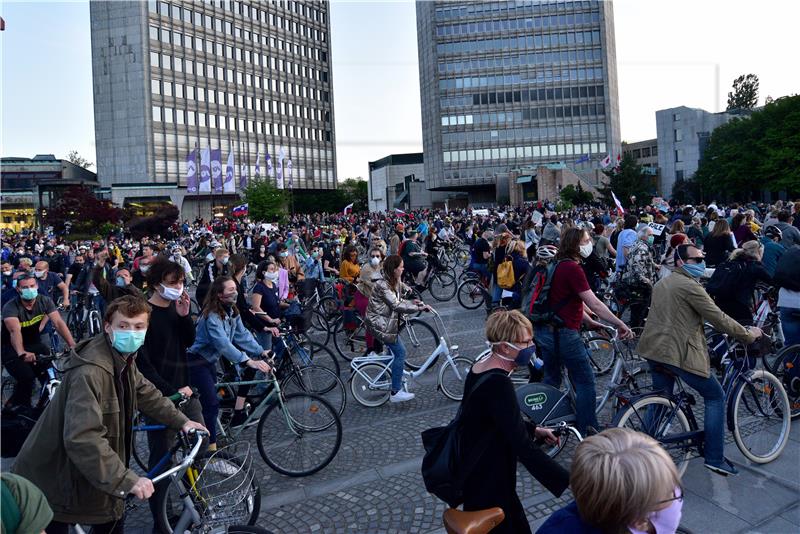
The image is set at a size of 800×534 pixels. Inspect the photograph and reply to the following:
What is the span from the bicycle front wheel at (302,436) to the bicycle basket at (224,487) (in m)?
1.43

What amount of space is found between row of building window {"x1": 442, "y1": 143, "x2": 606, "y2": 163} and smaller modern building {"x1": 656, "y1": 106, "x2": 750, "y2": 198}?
1052cm

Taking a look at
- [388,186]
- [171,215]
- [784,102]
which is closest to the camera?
[171,215]

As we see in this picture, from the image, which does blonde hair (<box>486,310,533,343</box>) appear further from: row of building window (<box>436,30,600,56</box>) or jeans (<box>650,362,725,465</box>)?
row of building window (<box>436,30,600,56</box>)

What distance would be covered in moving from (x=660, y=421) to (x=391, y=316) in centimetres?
338

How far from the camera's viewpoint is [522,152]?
9050 centimetres

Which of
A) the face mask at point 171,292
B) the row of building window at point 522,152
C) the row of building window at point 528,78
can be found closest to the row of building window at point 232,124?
the row of building window at point 522,152

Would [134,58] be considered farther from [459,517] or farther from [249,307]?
[459,517]

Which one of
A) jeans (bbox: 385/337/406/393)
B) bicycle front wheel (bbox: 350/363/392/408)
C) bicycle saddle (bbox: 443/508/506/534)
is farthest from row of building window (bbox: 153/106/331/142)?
bicycle saddle (bbox: 443/508/506/534)

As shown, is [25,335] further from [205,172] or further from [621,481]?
[205,172]

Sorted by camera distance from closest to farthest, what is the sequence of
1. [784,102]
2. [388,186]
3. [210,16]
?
[784,102] < [210,16] < [388,186]

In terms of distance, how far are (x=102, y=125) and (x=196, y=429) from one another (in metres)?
85.3

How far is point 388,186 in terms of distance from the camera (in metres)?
119

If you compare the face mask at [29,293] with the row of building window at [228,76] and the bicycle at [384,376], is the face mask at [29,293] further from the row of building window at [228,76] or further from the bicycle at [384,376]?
the row of building window at [228,76]

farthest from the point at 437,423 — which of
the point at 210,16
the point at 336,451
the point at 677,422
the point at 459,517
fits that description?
the point at 210,16
